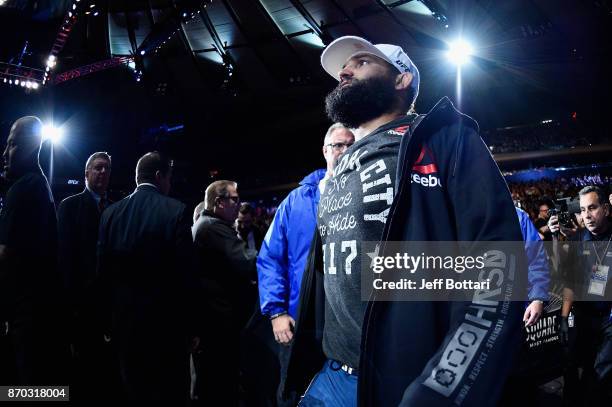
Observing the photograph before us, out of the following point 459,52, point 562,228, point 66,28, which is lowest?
point 562,228

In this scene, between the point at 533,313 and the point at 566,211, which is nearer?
the point at 533,313

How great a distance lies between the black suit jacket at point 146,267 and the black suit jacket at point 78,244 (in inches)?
8.1

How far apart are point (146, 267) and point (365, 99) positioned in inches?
94.0

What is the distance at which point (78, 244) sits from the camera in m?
3.40

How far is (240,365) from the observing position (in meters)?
3.67

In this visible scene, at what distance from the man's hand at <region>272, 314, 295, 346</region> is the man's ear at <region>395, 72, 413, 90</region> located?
1541 millimetres

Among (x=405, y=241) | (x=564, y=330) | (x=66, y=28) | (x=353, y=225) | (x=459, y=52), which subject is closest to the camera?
(x=405, y=241)

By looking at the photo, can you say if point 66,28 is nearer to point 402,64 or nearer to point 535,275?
point 402,64

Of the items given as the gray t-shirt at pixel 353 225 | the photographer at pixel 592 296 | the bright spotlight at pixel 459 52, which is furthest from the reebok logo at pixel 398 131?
the bright spotlight at pixel 459 52

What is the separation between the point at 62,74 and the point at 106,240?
12.2m

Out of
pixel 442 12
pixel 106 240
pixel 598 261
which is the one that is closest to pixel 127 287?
pixel 106 240

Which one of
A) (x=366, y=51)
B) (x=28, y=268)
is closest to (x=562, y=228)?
(x=366, y=51)

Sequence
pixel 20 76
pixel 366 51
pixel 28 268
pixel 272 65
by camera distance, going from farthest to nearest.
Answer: pixel 272 65 < pixel 20 76 < pixel 28 268 < pixel 366 51

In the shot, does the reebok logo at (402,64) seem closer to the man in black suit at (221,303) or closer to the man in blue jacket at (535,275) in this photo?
the man in blue jacket at (535,275)
